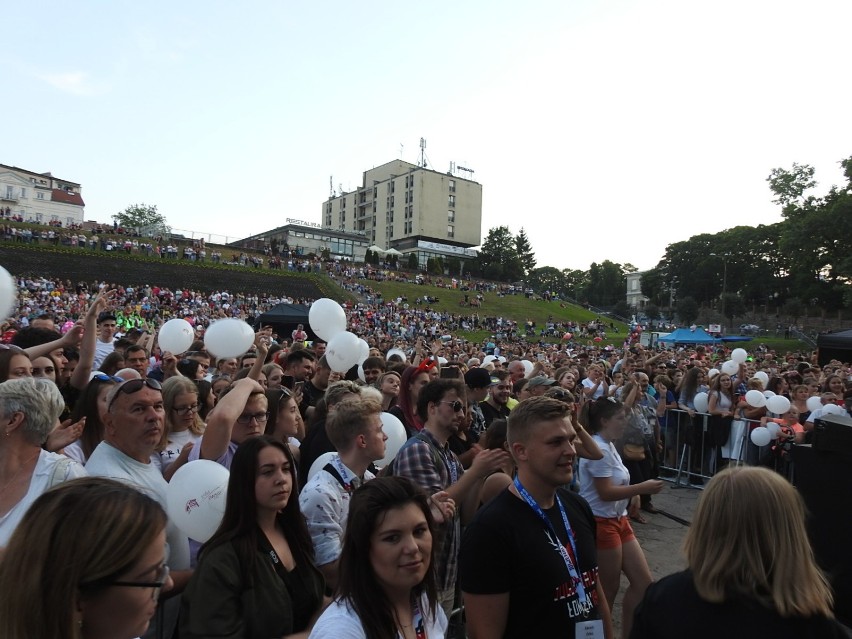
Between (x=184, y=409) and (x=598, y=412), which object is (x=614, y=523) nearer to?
(x=598, y=412)

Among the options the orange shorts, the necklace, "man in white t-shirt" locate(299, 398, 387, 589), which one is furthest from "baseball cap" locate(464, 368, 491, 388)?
the necklace

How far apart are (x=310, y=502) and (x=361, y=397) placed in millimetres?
690

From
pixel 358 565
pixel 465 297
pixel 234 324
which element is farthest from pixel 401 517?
pixel 465 297

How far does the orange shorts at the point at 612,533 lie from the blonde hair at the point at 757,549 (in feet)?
6.74

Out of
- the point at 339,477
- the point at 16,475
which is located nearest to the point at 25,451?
the point at 16,475

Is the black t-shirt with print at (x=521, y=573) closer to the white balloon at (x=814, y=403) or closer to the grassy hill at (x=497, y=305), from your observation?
the white balloon at (x=814, y=403)

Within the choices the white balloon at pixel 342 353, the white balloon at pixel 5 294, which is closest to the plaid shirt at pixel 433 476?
the white balloon at pixel 342 353

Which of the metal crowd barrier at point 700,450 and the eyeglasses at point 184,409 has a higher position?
the eyeglasses at point 184,409

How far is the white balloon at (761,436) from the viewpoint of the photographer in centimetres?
769

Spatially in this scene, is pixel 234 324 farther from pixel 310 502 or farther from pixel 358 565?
pixel 358 565

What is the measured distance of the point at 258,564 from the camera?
2271 mm

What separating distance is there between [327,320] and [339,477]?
5.12 metres

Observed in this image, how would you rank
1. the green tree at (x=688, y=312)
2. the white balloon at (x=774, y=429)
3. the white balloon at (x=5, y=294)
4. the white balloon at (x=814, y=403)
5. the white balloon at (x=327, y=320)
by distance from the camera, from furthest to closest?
the green tree at (x=688, y=312)
the white balloon at (x=327, y=320)
the white balloon at (x=814, y=403)
the white balloon at (x=774, y=429)
the white balloon at (x=5, y=294)

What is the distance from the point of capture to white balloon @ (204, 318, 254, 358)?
243 inches
